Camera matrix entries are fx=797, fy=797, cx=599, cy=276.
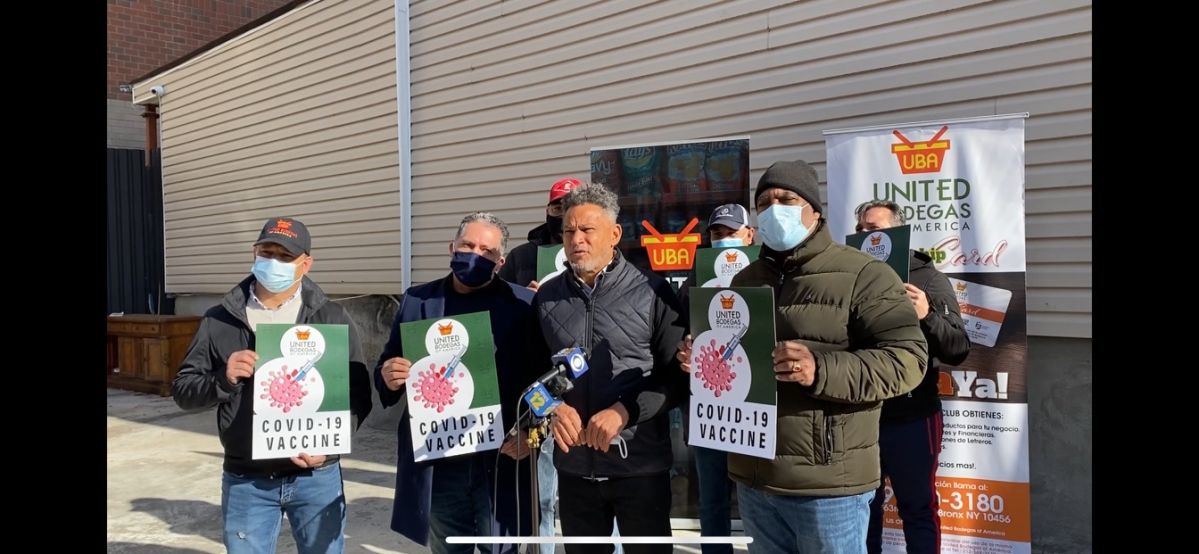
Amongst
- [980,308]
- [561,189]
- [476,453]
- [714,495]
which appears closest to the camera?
[476,453]

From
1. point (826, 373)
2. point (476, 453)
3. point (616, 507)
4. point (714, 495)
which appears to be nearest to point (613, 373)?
point (616, 507)

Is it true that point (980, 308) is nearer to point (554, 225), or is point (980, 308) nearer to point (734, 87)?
point (554, 225)

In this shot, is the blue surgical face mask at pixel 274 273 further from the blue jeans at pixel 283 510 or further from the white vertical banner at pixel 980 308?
the white vertical banner at pixel 980 308

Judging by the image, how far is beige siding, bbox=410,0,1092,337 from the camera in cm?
473

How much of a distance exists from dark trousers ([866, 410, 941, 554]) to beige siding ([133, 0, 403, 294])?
668 centimetres

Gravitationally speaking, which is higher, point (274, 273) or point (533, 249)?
point (533, 249)

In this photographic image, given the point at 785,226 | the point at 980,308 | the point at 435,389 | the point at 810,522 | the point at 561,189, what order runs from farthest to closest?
the point at 561,189 → the point at 980,308 → the point at 435,389 → the point at 785,226 → the point at 810,522

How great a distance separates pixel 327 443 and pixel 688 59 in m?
4.56

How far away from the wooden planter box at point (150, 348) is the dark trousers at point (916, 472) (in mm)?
10194

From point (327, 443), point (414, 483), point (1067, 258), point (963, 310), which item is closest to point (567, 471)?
point (414, 483)

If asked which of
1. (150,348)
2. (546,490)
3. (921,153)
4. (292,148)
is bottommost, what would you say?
(546,490)

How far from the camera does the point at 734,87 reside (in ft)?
20.5

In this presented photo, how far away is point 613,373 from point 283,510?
148 centimetres

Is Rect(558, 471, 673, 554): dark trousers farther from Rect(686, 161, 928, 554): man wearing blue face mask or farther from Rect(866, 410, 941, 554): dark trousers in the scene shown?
Rect(866, 410, 941, 554): dark trousers
